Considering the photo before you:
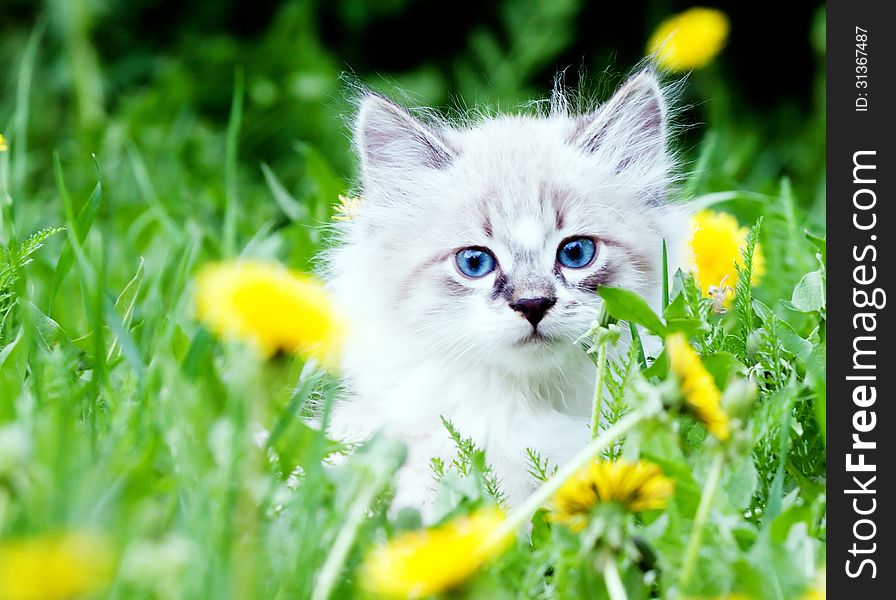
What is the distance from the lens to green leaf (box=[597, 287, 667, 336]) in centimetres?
166

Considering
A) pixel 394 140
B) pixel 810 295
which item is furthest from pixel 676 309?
pixel 394 140

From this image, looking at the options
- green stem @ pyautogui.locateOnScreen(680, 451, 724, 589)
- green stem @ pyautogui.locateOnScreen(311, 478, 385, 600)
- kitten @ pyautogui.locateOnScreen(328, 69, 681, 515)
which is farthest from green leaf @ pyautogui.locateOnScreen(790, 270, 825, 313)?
green stem @ pyautogui.locateOnScreen(311, 478, 385, 600)

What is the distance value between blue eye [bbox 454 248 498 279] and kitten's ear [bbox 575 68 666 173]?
1.12ft

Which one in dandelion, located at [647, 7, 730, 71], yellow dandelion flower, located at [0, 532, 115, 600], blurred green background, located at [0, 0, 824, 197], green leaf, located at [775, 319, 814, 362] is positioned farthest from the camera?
blurred green background, located at [0, 0, 824, 197]

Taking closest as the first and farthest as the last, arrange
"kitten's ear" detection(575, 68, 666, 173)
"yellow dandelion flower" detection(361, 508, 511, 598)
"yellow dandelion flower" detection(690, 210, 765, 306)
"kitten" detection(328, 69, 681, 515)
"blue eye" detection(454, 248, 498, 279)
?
1. "yellow dandelion flower" detection(361, 508, 511, 598)
2. "kitten" detection(328, 69, 681, 515)
3. "blue eye" detection(454, 248, 498, 279)
4. "kitten's ear" detection(575, 68, 666, 173)
5. "yellow dandelion flower" detection(690, 210, 765, 306)

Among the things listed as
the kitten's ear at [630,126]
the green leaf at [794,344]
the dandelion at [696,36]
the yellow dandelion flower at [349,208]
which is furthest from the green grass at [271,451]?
the dandelion at [696,36]

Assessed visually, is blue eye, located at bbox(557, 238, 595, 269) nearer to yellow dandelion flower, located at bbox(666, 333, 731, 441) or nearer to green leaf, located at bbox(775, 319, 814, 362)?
green leaf, located at bbox(775, 319, 814, 362)

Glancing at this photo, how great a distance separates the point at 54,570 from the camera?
0.89 metres

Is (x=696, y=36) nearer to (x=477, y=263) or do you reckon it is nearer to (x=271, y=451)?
(x=477, y=263)

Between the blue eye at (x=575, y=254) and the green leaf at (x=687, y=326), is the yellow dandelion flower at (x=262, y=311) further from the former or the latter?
the blue eye at (x=575, y=254)

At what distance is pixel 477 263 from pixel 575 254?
179 mm

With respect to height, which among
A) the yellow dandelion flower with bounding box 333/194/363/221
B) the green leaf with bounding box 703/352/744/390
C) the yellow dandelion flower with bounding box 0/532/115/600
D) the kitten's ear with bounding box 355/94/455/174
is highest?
the kitten's ear with bounding box 355/94/455/174

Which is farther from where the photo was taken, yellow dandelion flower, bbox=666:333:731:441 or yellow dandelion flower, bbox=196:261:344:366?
yellow dandelion flower, bbox=666:333:731:441

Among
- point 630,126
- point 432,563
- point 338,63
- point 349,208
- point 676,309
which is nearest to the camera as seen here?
point 432,563
